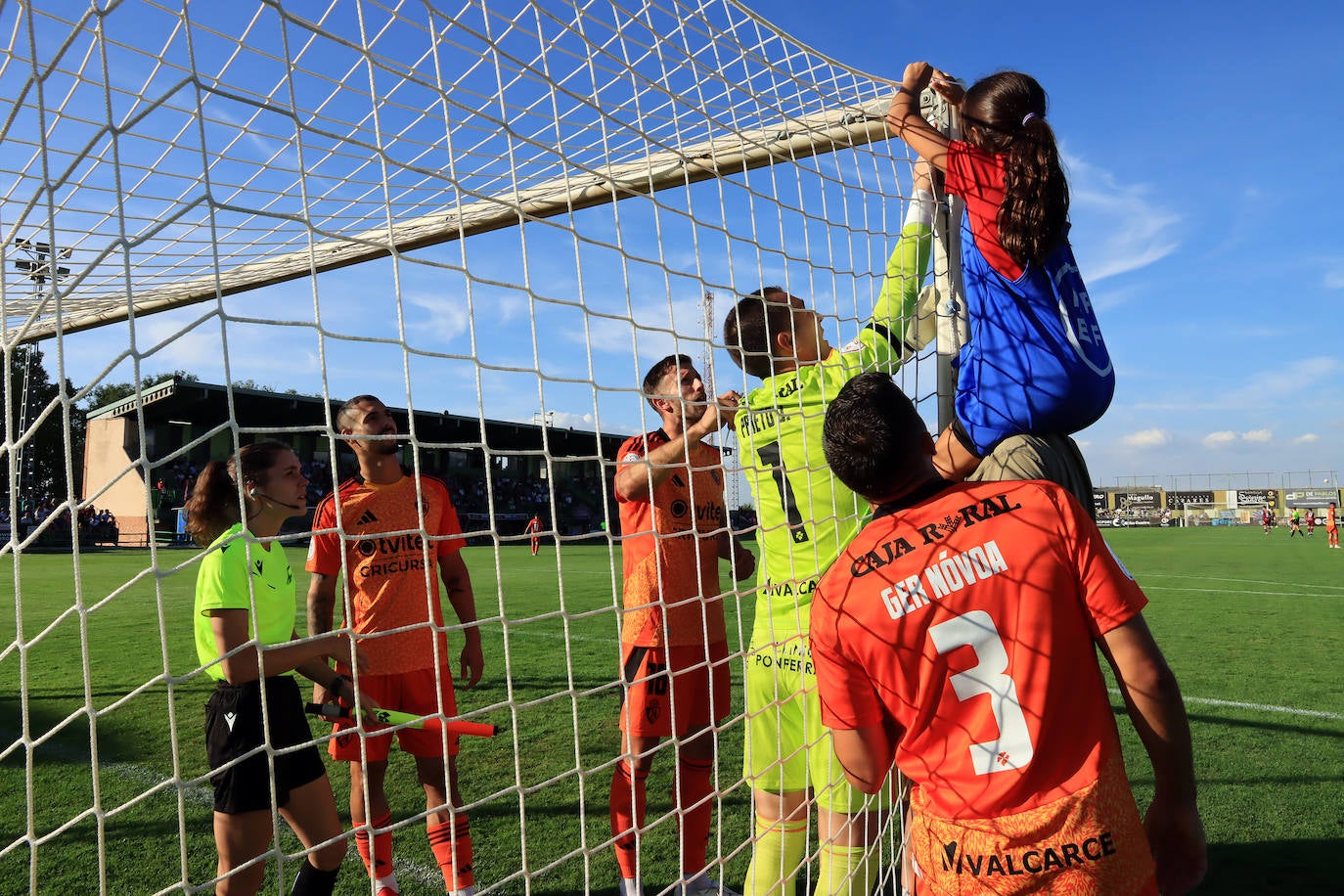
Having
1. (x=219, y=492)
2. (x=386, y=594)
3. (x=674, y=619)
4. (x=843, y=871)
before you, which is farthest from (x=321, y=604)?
(x=843, y=871)

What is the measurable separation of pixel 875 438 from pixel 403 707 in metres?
2.47

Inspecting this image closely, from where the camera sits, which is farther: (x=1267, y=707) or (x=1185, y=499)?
(x=1185, y=499)

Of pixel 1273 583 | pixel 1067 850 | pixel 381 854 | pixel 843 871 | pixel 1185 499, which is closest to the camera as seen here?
pixel 1067 850

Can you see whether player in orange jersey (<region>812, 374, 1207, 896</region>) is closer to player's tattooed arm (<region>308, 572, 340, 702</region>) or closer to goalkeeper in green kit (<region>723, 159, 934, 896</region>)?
goalkeeper in green kit (<region>723, 159, 934, 896</region>)

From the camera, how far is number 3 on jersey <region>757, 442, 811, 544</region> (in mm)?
2506

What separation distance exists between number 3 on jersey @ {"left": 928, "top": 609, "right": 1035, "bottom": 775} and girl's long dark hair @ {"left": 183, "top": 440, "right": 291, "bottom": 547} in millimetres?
2101

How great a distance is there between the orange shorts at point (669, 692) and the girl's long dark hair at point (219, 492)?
4.55ft

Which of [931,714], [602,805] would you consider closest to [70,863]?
[602,805]

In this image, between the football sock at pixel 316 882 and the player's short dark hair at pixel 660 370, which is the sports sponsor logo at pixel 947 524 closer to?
the player's short dark hair at pixel 660 370

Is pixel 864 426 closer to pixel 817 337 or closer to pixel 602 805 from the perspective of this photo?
pixel 817 337

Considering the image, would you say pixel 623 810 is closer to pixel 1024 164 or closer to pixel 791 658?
pixel 791 658

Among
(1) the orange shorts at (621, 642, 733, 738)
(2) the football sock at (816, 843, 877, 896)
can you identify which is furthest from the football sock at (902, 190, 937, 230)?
→ (2) the football sock at (816, 843, 877, 896)

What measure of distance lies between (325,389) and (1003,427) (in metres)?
1.50

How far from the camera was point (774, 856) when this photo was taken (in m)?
2.41
